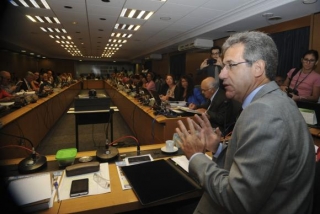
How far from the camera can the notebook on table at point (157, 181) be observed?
94cm

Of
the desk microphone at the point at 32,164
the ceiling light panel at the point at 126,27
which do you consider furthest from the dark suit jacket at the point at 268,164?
the ceiling light panel at the point at 126,27

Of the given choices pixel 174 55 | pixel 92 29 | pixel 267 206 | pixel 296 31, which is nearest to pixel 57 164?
pixel 267 206

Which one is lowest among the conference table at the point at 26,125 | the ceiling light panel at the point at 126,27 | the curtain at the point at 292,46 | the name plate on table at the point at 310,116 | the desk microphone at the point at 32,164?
the conference table at the point at 26,125

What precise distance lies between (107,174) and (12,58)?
1193 cm

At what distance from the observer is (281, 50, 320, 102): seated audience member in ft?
10.0

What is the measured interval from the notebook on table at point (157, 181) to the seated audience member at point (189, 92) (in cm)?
271

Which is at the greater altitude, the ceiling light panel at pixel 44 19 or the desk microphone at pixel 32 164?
the ceiling light panel at pixel 44 19

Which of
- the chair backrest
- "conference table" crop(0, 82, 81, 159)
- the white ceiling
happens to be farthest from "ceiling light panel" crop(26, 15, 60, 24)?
the chair backrest

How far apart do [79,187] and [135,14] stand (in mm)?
4391

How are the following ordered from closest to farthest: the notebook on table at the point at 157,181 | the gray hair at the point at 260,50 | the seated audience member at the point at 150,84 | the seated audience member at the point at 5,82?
the gray hair at the point at 260,50
the notebook on table at the point at 157,181
the seated audience member at the point at 5,82
the seated audience member at the point at 150,84

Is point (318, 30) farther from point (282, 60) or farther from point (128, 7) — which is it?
point (128, 7)

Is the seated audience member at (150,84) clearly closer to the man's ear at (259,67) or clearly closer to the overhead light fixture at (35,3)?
the overhead light fixture at (35,3)

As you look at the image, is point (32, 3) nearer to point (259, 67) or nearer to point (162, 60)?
point (259, 67)

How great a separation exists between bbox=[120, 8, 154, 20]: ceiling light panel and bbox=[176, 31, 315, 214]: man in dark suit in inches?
157
